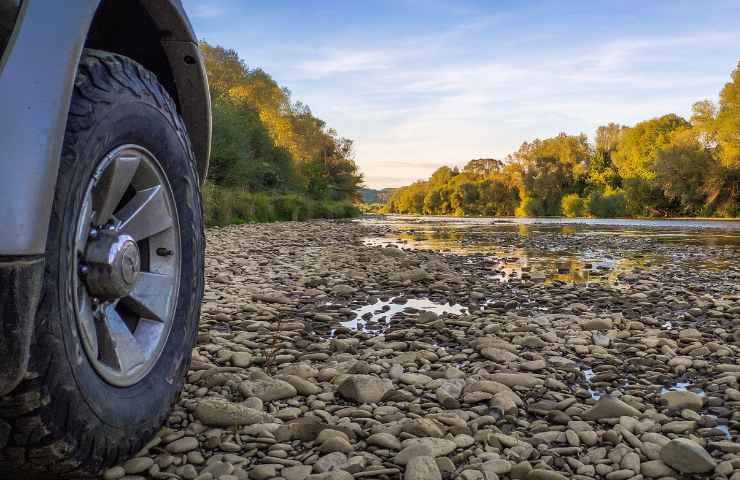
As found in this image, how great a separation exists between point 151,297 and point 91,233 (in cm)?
35

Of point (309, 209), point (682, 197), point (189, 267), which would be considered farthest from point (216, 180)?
point (682, 197)

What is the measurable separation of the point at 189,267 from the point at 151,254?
0.56ft

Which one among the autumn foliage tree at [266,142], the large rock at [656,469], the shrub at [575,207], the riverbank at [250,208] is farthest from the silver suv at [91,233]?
the shrub at [575,207]

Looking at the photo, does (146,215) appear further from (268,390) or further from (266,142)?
(266,142)

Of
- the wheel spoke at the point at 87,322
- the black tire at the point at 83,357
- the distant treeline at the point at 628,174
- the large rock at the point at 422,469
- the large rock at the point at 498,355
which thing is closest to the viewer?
the black tire at the point at 83,357

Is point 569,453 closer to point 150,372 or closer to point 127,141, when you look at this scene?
point 150,372

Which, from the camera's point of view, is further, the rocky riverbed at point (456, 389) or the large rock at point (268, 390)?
the large rock at point (268, 390)

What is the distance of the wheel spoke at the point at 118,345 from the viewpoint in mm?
1669

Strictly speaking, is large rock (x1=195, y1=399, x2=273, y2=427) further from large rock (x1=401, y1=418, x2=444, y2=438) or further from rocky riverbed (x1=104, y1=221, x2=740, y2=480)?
large rock (x1=401, y1=418, x2=444, y2=438)

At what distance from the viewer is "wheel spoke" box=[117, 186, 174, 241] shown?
1.86 metres

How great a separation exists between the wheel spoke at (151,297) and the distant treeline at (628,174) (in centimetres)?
4317

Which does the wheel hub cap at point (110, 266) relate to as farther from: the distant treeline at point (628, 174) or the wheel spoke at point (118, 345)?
the distant treeline at point (628, 174)

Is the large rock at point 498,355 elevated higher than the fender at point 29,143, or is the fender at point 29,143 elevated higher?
the fender at point 29,143

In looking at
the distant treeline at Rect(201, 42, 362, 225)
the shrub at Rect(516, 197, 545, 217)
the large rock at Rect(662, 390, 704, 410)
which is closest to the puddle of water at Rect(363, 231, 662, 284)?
the large rock at Rect(662, 390, 704, 410)
